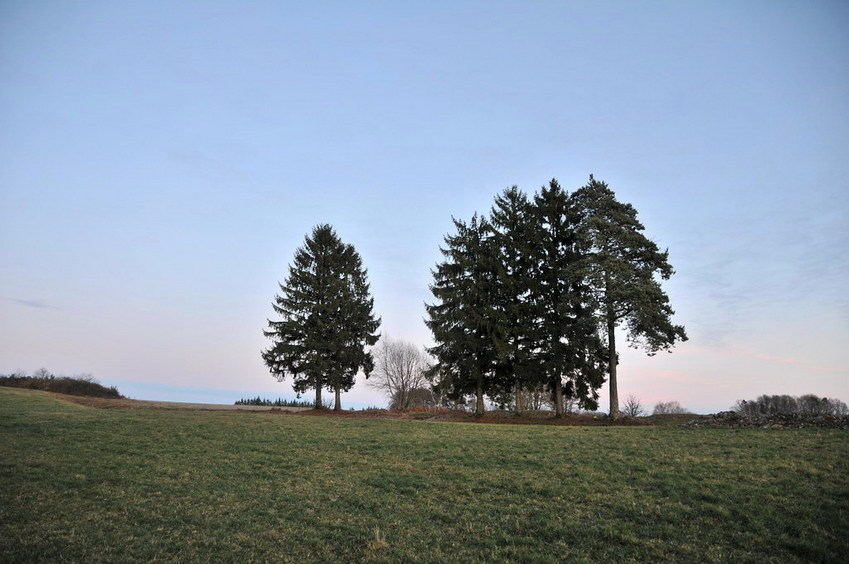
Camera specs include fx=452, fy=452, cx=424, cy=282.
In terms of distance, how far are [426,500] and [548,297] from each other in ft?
91.3

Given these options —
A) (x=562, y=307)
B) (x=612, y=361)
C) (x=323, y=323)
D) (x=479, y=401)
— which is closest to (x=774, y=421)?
(x=612, y=361)

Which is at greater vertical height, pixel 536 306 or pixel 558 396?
pixel 536 306

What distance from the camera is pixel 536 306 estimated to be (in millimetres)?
36344

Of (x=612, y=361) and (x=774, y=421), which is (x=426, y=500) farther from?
(x=612, y=361)

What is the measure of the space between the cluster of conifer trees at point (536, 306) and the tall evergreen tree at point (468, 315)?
9 cm

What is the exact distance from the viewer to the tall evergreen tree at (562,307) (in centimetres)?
3456

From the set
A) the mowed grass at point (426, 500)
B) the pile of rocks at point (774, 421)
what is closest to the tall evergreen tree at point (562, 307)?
the pile of rocks at point (774, 421)

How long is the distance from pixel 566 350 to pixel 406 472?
931 inches

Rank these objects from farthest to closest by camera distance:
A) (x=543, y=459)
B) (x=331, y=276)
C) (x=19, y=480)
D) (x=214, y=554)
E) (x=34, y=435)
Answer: (x=331, y=276), (x=34, y=435), (x=543, y=459), (x=19, y=480), (x=214, y=554)

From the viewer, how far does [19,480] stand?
12.4 meters

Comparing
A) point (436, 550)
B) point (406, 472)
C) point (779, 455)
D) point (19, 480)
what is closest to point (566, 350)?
point (779, 455)

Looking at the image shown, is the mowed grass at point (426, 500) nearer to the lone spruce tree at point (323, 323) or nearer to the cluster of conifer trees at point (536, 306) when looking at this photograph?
the cluster of conifer trees at point (536, 306)

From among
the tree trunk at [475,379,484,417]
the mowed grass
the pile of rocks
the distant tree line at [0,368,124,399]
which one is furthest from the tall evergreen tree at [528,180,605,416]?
the distant tree line at [0,368,124,399]

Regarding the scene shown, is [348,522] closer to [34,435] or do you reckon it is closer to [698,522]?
[698,522]
